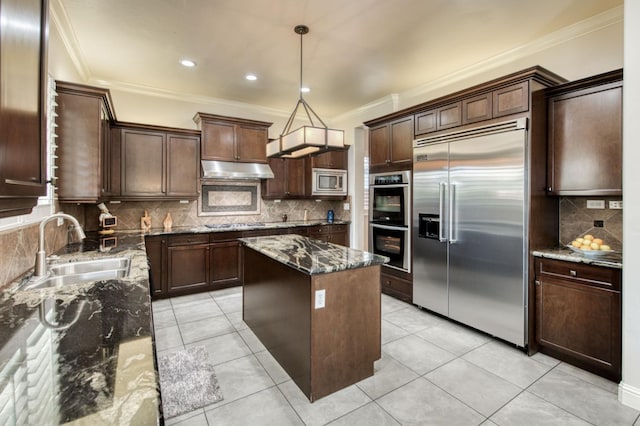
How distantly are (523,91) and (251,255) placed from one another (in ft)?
9.77

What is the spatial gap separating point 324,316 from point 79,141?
9.03 ft

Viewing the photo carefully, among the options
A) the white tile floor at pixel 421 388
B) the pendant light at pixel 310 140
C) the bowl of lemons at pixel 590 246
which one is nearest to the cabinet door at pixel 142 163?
the white tile floor at pixel 421 388

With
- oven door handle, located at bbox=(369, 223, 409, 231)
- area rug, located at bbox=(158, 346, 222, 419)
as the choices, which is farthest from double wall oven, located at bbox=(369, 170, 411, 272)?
area rug, located at bbox=(158, 346, 222, 419)

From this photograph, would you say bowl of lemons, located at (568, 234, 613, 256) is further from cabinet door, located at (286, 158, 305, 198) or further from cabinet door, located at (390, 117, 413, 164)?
cabinet door, located at (286, 158, 305, 198)

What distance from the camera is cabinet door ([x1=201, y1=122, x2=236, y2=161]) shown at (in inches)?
182

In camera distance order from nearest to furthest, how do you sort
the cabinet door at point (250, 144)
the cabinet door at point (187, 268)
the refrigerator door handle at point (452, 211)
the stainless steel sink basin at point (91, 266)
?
1. the stainless steel sink basin at point (91, 266)
2. the refrigerator door handle at point (452, 211)
3. the cabinet door at point (187, 268)
4. the cabinet door at point (250, 144)

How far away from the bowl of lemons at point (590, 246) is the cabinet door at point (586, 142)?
40 cm

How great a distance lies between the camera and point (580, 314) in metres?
2.54

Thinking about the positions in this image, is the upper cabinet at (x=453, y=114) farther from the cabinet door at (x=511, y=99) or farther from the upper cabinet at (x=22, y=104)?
the upper cabinet at (x=22, y=104)

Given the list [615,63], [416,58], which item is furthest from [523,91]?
[416,58]

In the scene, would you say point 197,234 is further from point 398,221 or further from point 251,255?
point 398,221

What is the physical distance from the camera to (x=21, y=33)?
3.15 ft

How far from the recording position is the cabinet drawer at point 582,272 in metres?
2.36
